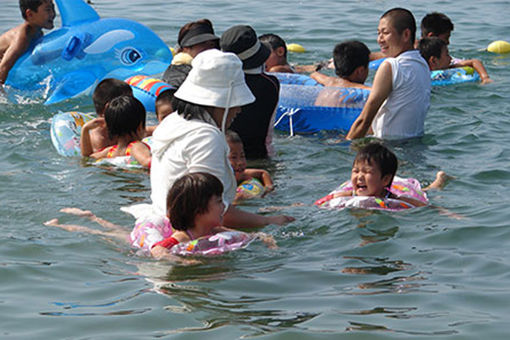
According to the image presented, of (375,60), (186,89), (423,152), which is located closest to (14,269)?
(186,89)

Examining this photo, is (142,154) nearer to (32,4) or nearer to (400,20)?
(400,20)

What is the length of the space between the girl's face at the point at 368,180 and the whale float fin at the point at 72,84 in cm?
465

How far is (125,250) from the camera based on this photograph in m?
5.69

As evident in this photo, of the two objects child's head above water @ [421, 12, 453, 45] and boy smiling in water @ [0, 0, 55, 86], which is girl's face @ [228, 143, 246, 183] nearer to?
boy smiling in water @ [0, 0, 55, 86]

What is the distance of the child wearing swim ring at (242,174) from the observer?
21.5 ft

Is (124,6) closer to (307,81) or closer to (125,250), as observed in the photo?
(307,81)

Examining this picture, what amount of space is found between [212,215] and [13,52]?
5615 mm

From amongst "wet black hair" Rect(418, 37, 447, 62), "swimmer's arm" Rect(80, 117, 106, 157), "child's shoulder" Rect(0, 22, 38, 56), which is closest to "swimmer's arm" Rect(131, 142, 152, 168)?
"swimmer's arm" Rect(80, 117, 106, 157)

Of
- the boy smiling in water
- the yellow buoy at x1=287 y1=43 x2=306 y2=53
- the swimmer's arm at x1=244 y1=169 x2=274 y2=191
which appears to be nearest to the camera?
the swimmer's arm at x1=244 y1=169 x2=274 y2=191

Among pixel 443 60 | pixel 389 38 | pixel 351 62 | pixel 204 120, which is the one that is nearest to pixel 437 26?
pixel 443 60

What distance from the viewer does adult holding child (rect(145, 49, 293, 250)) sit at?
5168mm

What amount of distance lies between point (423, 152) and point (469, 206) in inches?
68.1

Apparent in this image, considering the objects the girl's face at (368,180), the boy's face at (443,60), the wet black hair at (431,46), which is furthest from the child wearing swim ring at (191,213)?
the boy's face at (443,60)

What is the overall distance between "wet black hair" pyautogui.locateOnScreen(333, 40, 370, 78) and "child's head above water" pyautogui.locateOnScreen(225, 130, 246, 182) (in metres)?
2.71
